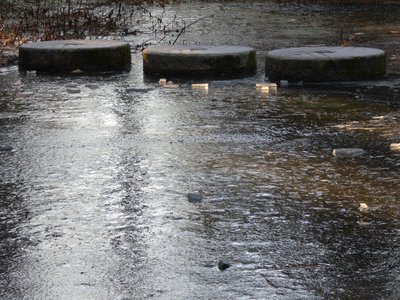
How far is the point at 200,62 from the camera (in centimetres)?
941

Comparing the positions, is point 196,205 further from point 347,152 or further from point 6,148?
point 6,148

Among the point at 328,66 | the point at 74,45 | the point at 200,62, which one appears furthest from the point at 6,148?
the point at 74,45

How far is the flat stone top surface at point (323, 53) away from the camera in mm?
8977

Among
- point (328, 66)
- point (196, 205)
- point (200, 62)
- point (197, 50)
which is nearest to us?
point (196, 205)

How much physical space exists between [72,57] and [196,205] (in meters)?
5.28

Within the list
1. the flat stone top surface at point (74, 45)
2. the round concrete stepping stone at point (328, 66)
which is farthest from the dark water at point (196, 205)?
the flat stone top surface at point (74, 45)

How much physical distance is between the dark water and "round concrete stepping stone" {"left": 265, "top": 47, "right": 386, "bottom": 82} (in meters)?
0.79

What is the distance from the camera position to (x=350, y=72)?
8.96 m

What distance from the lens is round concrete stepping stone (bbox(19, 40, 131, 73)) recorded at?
986cm

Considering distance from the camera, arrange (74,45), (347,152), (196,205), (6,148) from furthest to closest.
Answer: (74,45), (6,148), (347,152), (196,205)

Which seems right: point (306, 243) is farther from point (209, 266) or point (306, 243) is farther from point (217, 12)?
point (217, 12)

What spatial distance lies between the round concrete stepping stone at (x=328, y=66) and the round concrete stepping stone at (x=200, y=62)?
1.65 ft

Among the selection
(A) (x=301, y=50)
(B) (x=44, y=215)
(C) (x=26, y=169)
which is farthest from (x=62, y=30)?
(B) (x=44, y=215)

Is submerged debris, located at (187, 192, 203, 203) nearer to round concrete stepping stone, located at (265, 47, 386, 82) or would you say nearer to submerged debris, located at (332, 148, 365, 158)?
submerged debris, located at (332, 148, 365, 158)
